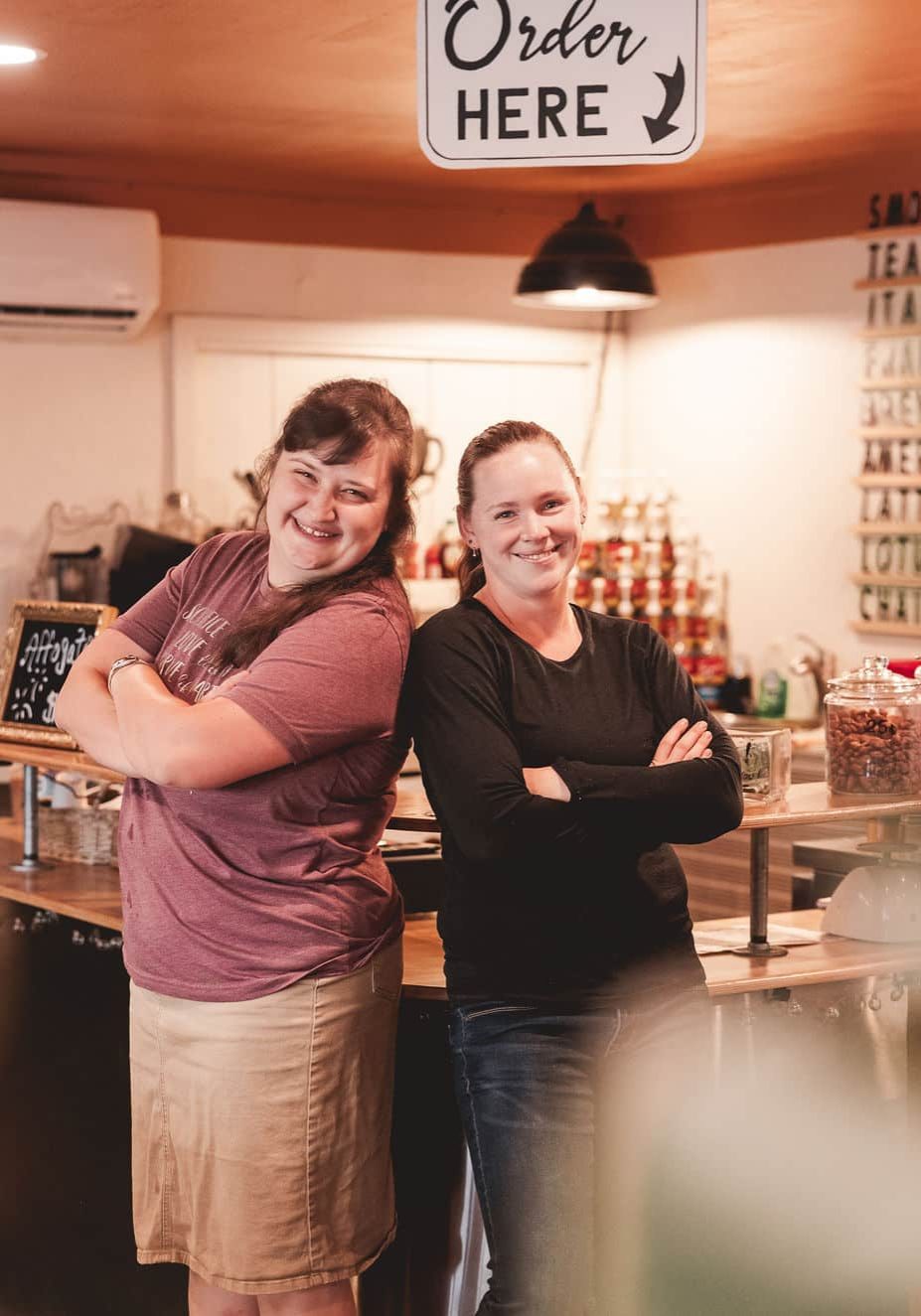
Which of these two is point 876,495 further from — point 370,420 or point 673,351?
point 370,420

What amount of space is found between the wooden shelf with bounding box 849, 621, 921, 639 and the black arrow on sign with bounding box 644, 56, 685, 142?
3448 mm

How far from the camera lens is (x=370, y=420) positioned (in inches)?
88.4

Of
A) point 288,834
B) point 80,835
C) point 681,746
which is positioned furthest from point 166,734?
point 80,835

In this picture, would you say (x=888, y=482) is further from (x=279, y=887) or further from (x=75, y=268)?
(x=279, y=887)

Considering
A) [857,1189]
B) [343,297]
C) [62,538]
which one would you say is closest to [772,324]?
[343,297]

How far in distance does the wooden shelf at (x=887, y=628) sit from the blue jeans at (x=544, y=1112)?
3756 mm

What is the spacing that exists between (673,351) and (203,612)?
183 inches

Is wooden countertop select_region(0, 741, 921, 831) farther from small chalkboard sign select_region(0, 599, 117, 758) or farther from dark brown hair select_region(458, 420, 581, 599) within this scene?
dark brown hair select_region(458, 420, 581, 599)

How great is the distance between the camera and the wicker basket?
10.8 feet

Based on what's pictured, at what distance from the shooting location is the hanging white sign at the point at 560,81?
2547 mm

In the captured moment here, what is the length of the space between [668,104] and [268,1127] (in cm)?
155

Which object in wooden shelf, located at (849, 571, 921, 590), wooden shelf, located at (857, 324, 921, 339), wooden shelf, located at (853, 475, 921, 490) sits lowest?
wooden shelf, located at (849, 571, 921, 590)

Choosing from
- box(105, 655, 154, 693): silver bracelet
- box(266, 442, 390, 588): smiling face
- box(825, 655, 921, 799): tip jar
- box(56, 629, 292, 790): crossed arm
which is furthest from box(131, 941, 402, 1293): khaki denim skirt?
box(825, 655, 921, 799): tip jar

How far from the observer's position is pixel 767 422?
20.7 ft
